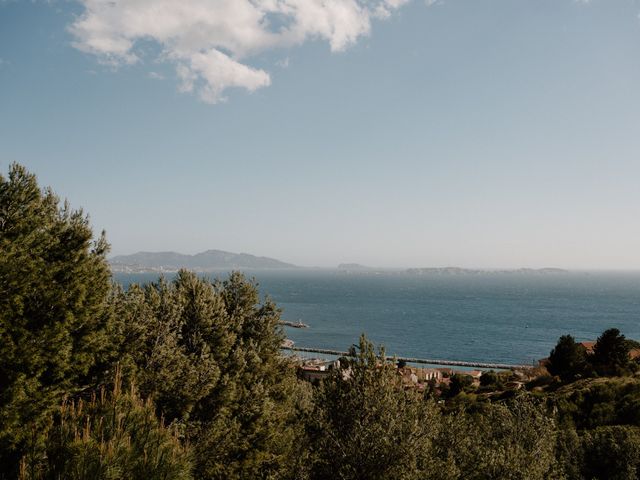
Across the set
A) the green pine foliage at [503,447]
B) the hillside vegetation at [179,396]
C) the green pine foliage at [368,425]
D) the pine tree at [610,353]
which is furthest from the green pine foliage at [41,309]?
the pine tree at [610,353]

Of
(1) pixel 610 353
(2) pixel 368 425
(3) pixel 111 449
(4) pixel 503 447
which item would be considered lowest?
(1) pixel 610 353

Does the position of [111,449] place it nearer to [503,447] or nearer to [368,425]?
[368,425]

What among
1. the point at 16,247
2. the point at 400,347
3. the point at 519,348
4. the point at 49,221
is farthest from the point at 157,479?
the point at 519,348

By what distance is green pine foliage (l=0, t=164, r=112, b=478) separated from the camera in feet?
40.2

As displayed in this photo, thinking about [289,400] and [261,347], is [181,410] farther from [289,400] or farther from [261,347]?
[289,400]

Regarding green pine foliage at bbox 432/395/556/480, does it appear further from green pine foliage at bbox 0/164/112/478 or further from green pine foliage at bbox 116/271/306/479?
green pine foliage at bbox 0/164/112/478

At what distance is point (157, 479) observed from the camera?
9.08 m

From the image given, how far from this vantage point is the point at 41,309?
1379 cm

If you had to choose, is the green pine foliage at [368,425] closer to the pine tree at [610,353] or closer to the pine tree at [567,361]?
the pine tree at [610,353]

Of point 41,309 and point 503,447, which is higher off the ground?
point 41,309

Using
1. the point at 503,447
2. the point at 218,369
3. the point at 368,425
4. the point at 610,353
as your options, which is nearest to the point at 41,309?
the point at 218,369

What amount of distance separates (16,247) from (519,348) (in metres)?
124

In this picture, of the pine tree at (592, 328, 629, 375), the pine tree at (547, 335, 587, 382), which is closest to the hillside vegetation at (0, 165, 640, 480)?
the pine tree at (592, 328, 629, 375)

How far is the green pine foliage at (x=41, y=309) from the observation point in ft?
40.2
